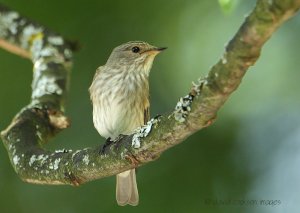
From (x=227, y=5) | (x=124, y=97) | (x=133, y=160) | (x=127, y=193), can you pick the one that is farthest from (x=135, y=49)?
(x=227, y=5)

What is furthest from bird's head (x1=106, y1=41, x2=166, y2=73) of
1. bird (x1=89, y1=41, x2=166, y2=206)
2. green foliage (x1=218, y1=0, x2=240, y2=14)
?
green foliage (x1=218, y1=0, x2=240, y2=14)

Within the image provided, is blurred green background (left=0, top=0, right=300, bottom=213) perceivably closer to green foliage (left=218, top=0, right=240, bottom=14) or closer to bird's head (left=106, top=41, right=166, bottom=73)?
bird's head (left=106, top=41, right=166, bottom=73)

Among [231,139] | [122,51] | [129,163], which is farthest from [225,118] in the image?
[129,163]

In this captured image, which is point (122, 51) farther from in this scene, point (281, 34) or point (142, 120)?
point (281, 34)

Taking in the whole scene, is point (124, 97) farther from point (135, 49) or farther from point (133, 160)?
point (133, 160)

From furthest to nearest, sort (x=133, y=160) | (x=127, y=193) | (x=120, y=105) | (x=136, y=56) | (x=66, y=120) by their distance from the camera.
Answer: (x=136, y=56) < (x=127, y=193) < (x=120, y=105) < (x=66, y=120) < (x=133, y=160)

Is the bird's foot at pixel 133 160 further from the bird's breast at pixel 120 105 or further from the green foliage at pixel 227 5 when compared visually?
the bird's breast at pixel 120 105

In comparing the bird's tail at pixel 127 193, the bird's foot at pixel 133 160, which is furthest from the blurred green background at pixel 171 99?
the bird's foot at pixel 133 160
